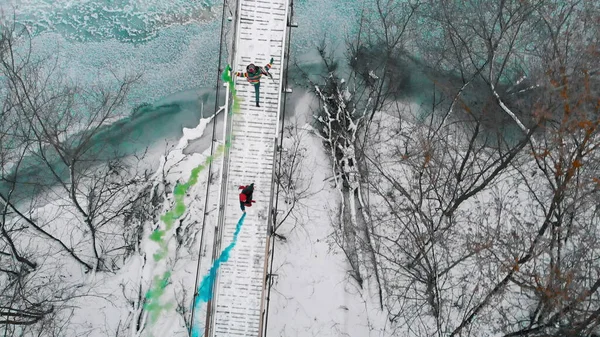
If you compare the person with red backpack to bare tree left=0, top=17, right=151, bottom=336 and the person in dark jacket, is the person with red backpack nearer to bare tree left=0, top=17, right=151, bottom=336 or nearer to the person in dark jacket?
the person in dark jacket

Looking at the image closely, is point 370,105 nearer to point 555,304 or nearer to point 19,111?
point 555,304

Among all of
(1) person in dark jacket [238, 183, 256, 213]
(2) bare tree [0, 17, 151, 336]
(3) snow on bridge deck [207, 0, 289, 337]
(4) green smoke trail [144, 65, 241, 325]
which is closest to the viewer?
(1) person in dark jacket [238, 183, 256, 213]

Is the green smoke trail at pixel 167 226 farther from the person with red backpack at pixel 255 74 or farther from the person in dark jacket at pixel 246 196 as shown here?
the person in dark jacket at pixel 246 196

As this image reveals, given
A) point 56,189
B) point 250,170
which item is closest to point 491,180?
point 250,170

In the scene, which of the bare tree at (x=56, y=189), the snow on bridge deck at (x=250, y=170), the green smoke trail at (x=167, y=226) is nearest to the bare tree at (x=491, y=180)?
the snow on bridge deck at (x=250, y=170)

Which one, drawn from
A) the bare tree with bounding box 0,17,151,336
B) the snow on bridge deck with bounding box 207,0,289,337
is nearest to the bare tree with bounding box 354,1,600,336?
the snow on bridge deck with bounding box 207,0,289,337

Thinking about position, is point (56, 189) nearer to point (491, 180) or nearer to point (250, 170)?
point (250, 170)
